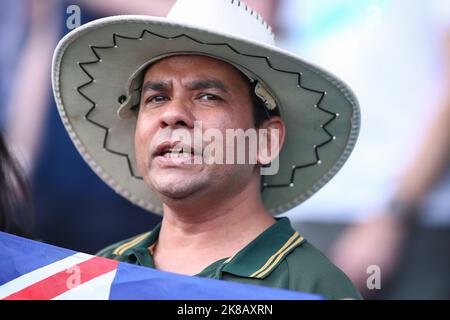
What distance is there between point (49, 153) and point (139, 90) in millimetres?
971

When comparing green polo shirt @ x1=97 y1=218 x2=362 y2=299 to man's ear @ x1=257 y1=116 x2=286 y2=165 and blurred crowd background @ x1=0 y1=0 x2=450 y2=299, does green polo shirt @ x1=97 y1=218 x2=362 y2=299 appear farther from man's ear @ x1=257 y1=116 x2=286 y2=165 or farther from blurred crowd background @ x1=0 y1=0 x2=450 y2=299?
blurred crowd background @ x1=0 y1=0 x2=450 y2=299

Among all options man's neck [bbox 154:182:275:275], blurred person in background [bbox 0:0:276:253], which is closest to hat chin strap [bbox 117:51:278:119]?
man's neck [bbox 154:182:275:275]

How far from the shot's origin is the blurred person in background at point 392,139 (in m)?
2.63

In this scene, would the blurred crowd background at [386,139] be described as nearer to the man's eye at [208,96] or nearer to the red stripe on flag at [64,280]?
the man's eye at [208,96]

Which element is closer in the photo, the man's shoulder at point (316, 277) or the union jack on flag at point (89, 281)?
the union jack on flag at point (89, 281)

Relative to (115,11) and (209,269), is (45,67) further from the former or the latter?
(209,269)

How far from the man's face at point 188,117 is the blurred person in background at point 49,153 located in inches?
40.9

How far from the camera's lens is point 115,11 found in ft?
9.77

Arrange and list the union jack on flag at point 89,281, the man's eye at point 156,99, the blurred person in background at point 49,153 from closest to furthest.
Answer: the union jack on flag at point 89,281, the man's eye at point 156,99, the blurred person in background at point 49,153

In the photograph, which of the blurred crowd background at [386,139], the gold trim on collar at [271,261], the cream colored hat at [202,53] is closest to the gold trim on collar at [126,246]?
the cream colored hat at [202,53]

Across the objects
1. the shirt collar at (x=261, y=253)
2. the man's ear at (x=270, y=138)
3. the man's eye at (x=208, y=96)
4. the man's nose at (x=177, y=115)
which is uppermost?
the man's eye at (x=208, y=96)

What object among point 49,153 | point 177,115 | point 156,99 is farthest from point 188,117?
point 49,153

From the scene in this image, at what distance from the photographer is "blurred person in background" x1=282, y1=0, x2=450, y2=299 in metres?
2.63

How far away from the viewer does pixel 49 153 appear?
3127mm
